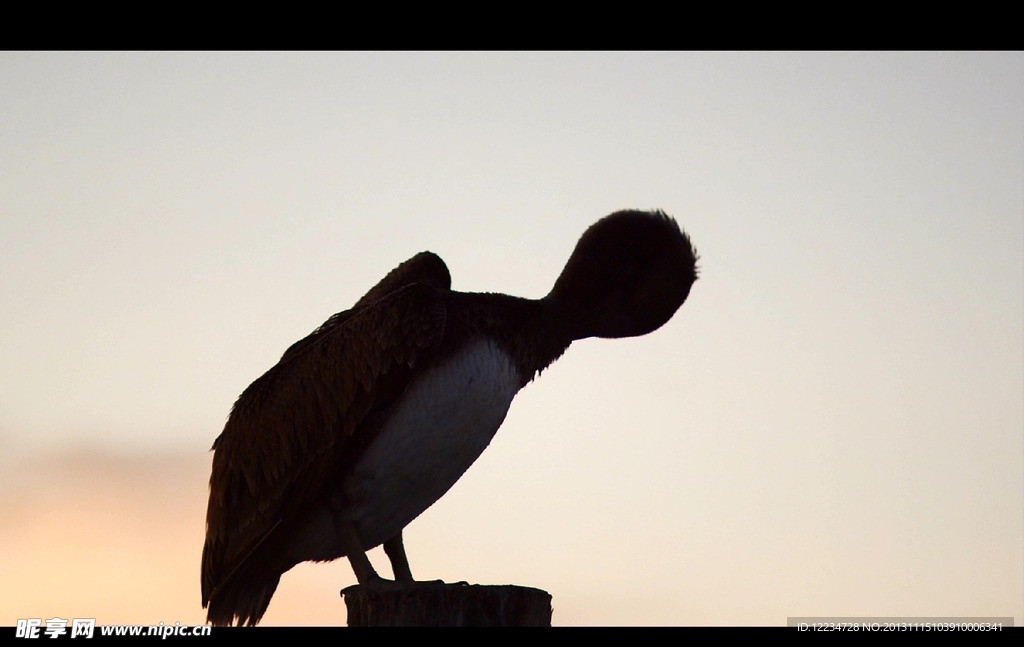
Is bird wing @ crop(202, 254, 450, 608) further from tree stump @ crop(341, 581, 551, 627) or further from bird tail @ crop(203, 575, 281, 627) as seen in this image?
tree stump @ crop(341, 581, 551, 627)

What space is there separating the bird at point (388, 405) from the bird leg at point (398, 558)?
1 cm

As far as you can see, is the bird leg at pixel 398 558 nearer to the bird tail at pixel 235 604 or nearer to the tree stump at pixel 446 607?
the bird tail at pixel 235 604

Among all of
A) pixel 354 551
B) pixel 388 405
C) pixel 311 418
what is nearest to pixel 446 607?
pixel 354 551

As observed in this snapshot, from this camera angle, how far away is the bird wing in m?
7.80

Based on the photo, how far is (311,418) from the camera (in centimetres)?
799

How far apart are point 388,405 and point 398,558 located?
1.27 meters

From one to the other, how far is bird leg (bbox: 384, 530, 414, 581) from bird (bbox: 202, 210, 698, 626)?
1cm

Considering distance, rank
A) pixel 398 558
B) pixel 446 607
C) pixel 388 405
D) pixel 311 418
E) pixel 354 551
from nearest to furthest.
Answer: pixel 446 607 < pixel 354 551 < pixel 388 405 < pixel 311 418 < pixel 398 558

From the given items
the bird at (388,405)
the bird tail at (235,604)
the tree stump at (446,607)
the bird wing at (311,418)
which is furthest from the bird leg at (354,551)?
the tree stump at (446,607)

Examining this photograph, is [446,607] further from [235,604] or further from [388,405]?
[235,604]

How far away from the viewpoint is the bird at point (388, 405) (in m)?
7.74

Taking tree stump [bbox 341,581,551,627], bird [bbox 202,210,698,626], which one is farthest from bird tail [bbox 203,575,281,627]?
tree stump [bbox 341,581,551,627]
